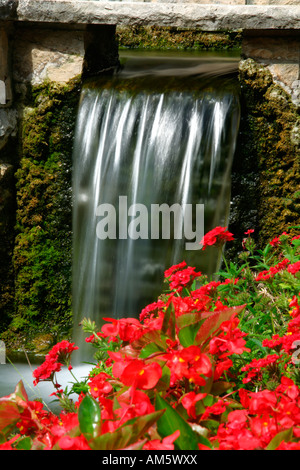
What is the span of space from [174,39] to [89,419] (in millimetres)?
5263

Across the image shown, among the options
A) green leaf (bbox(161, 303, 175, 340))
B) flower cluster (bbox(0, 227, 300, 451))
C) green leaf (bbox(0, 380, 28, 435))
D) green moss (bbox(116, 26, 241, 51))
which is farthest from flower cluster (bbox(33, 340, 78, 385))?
green moss (bbox(116, 26, 241, 51))

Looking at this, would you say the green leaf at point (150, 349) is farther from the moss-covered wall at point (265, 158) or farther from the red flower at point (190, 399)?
the moss-covered wall at point (265, 158)

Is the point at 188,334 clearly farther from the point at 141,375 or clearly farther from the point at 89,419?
the point at 89,419

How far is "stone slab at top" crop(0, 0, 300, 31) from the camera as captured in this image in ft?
10.9

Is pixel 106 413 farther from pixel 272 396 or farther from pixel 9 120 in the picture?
pixel 9 120

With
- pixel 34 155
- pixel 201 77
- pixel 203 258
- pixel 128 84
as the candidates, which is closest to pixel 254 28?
pixel 201 77

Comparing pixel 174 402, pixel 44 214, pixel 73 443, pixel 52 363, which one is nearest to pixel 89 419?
pixel 73 443

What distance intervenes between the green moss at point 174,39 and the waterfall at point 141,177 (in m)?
1.84

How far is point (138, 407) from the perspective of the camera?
42.7 inches

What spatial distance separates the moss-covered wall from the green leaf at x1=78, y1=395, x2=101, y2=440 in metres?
2.60

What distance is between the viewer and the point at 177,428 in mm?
1083

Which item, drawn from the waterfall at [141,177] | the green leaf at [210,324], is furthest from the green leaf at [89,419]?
the waterfall at [141,177]

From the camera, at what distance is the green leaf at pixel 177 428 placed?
3.50 ft

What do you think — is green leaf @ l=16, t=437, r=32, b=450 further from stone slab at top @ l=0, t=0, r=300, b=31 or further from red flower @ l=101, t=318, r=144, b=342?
stone slab at top @ l=0, t=0, r=300, b=31
